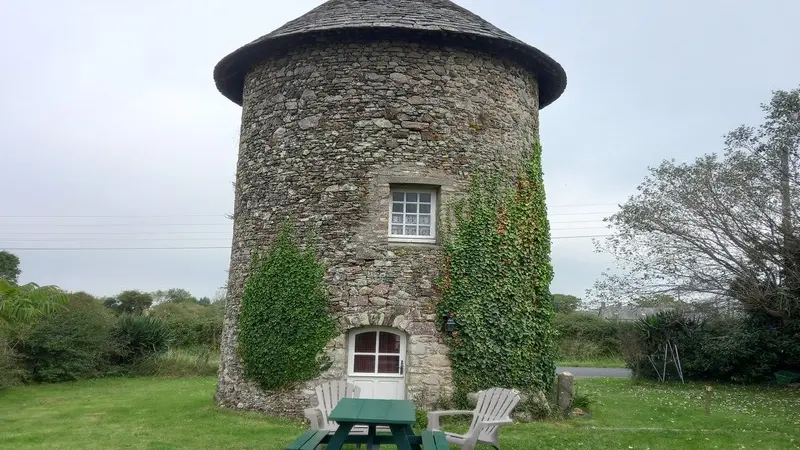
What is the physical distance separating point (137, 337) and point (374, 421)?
1726 cm

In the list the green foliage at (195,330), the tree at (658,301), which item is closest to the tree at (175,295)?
the green foliage at (195,330)

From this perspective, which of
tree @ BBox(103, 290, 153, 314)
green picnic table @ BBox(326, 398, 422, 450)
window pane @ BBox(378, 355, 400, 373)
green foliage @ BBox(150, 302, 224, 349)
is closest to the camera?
green picnic table @ BBox(326, 398, 422, 450)

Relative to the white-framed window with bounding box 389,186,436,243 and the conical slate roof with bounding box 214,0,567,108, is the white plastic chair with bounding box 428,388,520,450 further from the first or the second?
the conical slate roof with bounding box 214,0,567,108

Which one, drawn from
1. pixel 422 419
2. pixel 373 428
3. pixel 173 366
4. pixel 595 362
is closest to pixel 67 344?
pixel 173 366

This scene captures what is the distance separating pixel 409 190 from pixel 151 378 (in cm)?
1270

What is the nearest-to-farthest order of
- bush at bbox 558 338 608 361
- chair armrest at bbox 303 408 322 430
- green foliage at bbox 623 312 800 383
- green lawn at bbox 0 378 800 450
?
chair armrest at bbox 303 408 322 430 < green lawn at bbox 0 378 800 450 < green foliage at bbox 623 312 800 383 < bush at bbox 558 338 608 361

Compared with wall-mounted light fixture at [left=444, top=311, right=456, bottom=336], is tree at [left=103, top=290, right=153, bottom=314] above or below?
above

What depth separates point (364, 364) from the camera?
10875 mm

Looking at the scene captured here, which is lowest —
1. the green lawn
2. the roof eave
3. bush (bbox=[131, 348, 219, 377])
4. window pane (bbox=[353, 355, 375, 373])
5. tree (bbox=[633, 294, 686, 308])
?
the green lawn

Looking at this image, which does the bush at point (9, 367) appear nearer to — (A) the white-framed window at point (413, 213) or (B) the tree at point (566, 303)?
(A) the white-framed window at point (413, 213)

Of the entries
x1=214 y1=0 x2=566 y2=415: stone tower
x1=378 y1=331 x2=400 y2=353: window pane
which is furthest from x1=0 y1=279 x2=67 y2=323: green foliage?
x1=378 y1=331 x2=400 y2=353: window pane

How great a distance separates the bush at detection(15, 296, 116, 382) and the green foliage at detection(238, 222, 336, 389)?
946 cm

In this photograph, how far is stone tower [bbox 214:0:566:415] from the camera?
10789mm

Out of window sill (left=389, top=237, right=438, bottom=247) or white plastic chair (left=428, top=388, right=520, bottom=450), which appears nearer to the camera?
white plastic chair (left=428, top=388, right=520, bottom=450)
